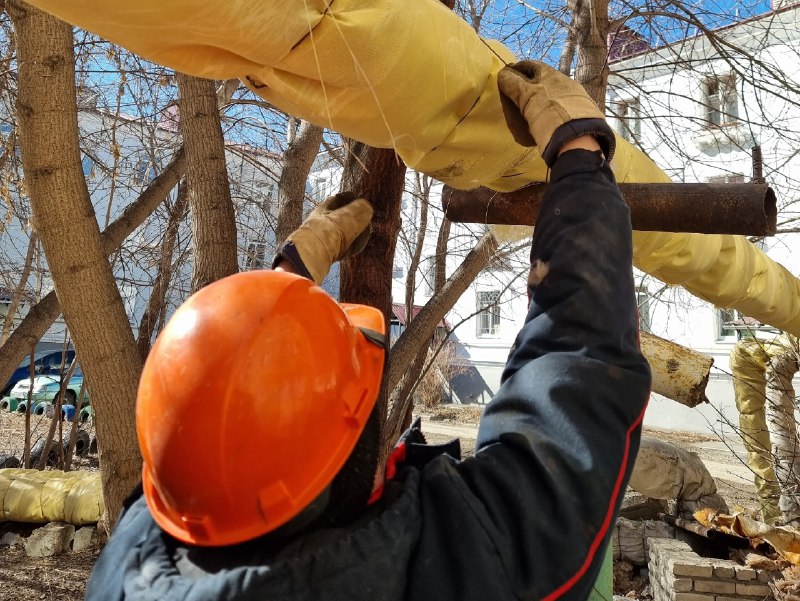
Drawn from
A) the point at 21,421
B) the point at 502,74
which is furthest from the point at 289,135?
the point at 21,421

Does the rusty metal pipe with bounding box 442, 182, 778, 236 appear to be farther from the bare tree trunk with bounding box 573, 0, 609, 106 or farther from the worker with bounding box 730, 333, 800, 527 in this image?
the worker with bounding box 730, 333, 800, 527

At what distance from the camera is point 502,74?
1516 mm

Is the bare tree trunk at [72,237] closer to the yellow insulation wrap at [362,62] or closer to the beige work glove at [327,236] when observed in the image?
the beige work glove at [327,236]

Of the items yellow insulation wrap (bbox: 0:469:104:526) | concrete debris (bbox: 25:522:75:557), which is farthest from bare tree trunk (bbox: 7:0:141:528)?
concrete debris (bbox: 25:522:75:557)

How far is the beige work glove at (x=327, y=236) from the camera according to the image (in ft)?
5.87

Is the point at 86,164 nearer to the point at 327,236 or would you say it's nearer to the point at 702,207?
the point at 327,236

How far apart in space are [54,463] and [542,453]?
946 centimetres

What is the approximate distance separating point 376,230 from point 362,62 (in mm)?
1137

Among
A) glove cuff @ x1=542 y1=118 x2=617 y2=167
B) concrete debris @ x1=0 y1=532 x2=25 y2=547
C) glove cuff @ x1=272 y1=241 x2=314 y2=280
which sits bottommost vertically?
concrete debris @ x1=0 y1=532 x2=25 y2=547

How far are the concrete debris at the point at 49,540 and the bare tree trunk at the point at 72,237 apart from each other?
4.62 m

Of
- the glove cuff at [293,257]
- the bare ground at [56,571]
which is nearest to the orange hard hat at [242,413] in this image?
the glove cuff at [293,257]

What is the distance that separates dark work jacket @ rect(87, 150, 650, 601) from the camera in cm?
92

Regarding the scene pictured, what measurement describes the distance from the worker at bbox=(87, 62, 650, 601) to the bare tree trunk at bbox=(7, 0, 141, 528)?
3.80 feet

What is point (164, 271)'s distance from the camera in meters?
5.15
